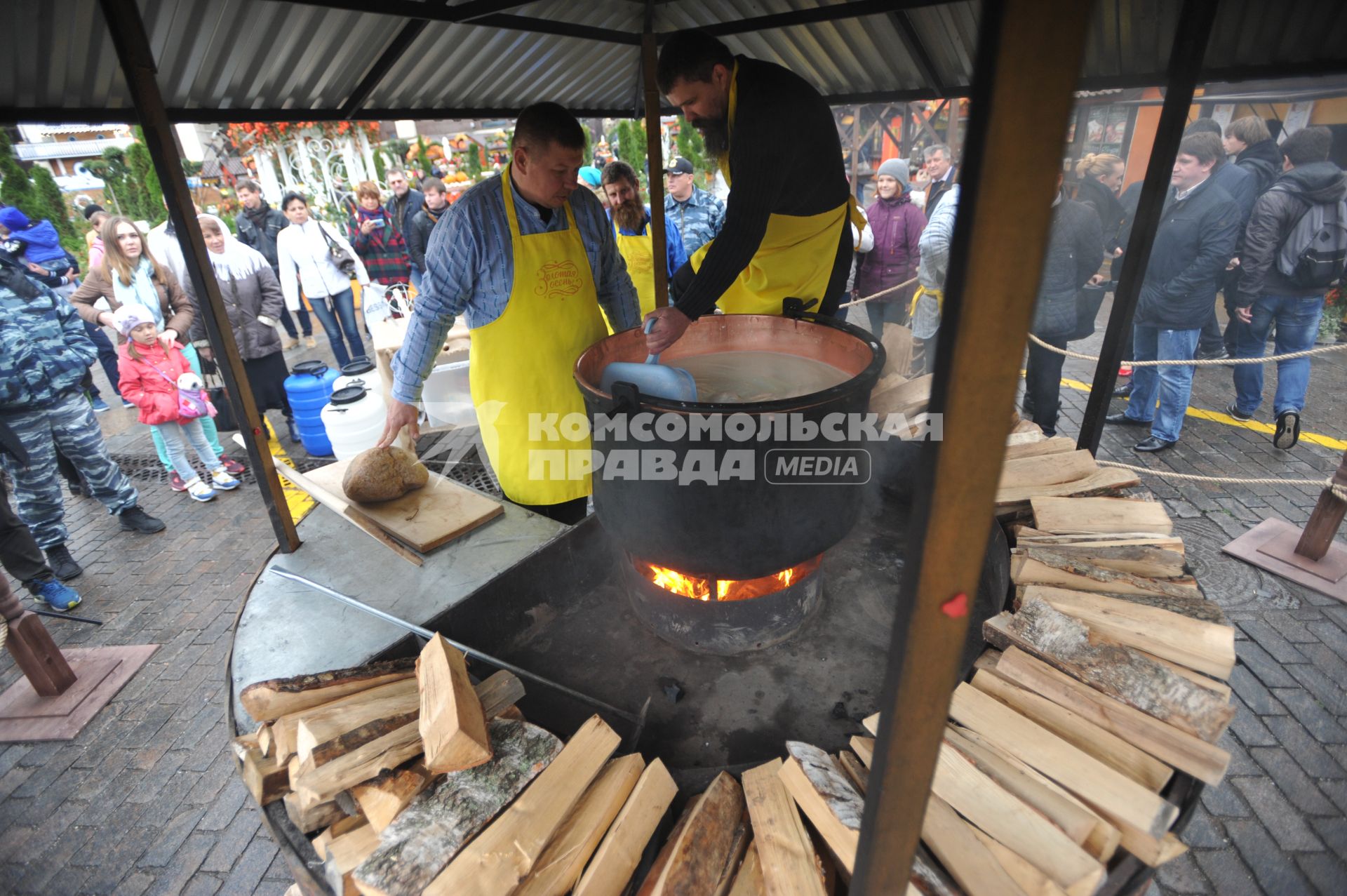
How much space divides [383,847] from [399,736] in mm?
266

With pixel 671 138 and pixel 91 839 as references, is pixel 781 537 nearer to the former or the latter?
pixel 91 839

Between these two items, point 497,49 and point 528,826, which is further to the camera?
point 497,49

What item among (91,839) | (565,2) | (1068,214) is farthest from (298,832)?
(1068,214)

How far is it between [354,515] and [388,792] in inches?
59.9

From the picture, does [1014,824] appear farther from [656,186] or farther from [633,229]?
[633,229]

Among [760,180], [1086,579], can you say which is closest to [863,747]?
[1086,579]

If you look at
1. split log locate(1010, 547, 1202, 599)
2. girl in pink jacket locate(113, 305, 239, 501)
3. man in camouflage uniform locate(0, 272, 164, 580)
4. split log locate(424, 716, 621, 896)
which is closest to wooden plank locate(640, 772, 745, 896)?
split log locate(424, 716, 621, 896)

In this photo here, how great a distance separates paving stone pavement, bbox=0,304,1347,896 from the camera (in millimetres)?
2359

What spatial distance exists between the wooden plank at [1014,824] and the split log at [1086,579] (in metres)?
0.79

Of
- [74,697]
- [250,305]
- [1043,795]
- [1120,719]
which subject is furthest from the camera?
[250,305]

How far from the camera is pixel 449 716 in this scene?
5.09 feet

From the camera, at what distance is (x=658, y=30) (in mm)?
4066

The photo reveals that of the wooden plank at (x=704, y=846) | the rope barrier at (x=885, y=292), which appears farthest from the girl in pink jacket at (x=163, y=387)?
the rope barrier at (x=885, y=292)

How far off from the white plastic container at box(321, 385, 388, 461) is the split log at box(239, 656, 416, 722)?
124 inches
